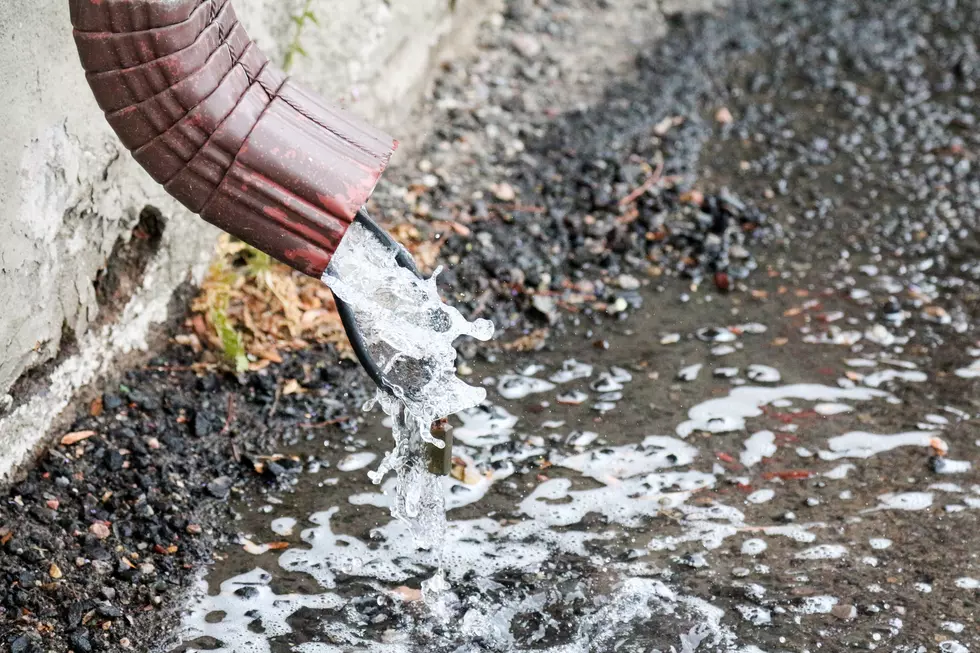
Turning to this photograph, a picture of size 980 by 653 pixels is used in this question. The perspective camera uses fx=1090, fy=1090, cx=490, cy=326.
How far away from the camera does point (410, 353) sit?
9.87 ft

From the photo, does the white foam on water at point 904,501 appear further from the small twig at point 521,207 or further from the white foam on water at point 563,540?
the small twig at point 521,207

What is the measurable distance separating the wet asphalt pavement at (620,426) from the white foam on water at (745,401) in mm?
11

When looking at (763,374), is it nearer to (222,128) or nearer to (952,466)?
(952,466)

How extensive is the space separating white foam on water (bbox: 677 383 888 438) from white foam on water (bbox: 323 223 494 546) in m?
0.98

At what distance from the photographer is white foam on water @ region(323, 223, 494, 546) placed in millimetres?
2811

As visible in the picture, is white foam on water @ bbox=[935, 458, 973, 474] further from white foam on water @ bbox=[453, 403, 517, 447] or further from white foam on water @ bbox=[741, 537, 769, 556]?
white foam on water @ bbox=[453, 403, 517, 447]

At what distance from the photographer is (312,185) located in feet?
7.71

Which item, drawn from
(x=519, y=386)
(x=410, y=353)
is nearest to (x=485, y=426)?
(x=519, y=386)

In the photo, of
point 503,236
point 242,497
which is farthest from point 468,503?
point 503,236

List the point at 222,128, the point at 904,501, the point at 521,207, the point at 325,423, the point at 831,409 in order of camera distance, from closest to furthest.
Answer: the point at 222,128, the point at 904,501, the point at 325,423, the point at 831,409, the point at 521,207

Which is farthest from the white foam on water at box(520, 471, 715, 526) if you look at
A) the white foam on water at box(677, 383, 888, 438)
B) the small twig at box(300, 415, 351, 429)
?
the small twig at box(300, 415, 351, 429)

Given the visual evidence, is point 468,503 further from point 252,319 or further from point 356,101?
point 356,101

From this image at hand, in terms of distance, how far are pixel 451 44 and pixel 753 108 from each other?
5.14ft

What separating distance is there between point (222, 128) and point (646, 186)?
284 centimetres
